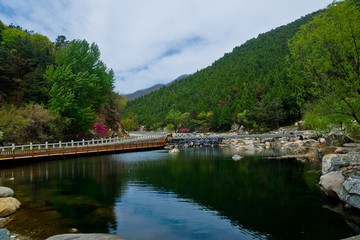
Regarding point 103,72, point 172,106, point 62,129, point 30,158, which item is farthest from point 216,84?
point 30,158

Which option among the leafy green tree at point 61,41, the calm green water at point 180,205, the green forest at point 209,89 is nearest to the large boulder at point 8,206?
the calm green water at point 180,205

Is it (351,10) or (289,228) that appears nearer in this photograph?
(289,228)

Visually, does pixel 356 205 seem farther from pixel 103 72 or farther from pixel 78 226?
pixel 103 72

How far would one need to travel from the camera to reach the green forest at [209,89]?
12.1 m

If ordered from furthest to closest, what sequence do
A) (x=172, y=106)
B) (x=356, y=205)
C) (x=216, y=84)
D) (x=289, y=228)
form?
(x=172, y=106)
(x=216, y=84)
(x=356, y=205)
(x=289, y=228)

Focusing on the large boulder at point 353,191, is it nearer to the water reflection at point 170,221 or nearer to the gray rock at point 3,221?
the water reflection at point 170,221

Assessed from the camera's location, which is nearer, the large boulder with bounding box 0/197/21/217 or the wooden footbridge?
the large boulder with bounding box 0/197/21/217

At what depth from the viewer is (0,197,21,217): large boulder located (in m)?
10.4

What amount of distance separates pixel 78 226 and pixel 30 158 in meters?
20.3

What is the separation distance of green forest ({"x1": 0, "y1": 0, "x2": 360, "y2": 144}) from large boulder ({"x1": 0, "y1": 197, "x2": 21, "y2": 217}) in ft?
49.1

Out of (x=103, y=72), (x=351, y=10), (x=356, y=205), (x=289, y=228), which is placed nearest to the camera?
(x=289, y=228)

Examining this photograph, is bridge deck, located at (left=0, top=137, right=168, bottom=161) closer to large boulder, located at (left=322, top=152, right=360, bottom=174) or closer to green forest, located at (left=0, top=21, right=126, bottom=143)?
green forest, located at (left=0, top=21, right=126, bottom=143)

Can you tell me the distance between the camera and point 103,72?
44.2m

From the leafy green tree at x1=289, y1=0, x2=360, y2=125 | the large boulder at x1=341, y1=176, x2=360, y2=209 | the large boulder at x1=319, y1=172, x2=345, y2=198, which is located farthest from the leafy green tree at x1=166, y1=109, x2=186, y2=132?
the large boulder at x1=341, y1=176, x2=360, y2=209
